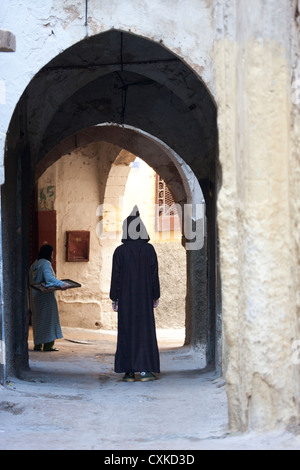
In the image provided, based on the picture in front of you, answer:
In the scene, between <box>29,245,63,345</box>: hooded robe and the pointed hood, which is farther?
<box>29,245,63,345</box>: hooded robe

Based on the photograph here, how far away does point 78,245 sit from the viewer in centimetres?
1405

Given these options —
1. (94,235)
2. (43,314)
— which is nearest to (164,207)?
(94,235)

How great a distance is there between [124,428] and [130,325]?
96.2 inches

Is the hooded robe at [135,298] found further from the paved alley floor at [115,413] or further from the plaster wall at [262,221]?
the plaster wall at [262,221]

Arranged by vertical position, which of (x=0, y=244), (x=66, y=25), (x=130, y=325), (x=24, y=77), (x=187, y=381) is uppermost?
(x=66, y=25)

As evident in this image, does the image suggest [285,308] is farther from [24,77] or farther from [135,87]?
[135,87]

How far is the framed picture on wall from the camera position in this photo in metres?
14.0

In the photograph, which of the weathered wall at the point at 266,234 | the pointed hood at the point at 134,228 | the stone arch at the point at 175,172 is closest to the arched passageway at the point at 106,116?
the stone arch at the point at 175,172

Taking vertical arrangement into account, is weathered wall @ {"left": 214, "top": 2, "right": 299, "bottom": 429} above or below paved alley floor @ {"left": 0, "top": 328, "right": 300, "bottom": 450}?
above

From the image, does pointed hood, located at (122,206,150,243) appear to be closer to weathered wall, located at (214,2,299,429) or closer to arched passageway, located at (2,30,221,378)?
arched passageway, located at (2,30,221,378)

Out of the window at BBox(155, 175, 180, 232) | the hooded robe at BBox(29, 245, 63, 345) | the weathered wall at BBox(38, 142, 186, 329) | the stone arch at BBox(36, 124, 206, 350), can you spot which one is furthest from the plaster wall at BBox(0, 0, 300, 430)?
the window at BBox(155, 175, 180, 232)

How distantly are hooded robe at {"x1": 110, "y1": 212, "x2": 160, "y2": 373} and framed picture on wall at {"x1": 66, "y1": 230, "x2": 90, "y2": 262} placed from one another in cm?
680

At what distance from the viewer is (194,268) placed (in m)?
10.1

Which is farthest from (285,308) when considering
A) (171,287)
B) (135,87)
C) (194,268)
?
(171,287)
